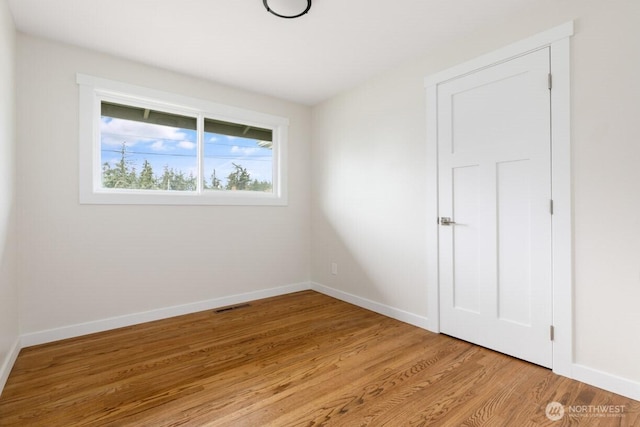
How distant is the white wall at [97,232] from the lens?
2439 mm

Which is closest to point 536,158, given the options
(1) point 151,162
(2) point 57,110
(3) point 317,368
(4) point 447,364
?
(4) point 447,364

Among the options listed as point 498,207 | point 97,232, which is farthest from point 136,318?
point 498,207

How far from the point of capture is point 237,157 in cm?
368

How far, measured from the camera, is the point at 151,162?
3090mm

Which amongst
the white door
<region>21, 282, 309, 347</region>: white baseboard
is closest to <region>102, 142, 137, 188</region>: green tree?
<region>21, 282, 309, 347</region>: white baseboard

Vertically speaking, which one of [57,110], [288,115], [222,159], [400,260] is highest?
[288,115]

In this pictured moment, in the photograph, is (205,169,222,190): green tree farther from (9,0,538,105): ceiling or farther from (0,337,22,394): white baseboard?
(0,337,22,394): white baseboard

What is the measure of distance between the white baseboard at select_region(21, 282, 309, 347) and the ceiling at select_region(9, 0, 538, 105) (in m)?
2.40

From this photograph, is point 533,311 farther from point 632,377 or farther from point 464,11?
point 464,11

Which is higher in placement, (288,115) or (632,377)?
(288,115)

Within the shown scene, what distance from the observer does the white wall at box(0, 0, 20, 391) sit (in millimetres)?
1904

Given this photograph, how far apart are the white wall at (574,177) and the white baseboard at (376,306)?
6 cm

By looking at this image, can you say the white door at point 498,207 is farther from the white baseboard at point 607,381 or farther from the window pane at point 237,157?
the window pane at point 237,157

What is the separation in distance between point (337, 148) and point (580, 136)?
2340 millimetres
